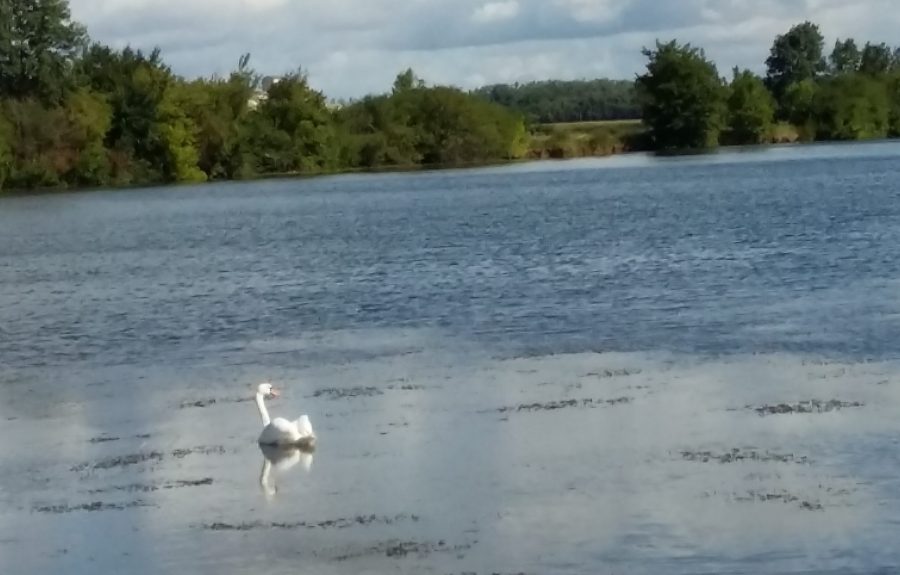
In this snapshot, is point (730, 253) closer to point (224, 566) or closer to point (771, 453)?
point (771, 453)

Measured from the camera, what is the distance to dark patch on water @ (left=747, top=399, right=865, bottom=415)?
20753mm

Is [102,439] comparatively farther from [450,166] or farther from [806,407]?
[450,166]

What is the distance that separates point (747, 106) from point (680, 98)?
26.7 ft

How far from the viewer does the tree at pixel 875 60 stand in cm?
16816

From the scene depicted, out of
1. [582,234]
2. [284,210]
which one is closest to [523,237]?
[582,234]

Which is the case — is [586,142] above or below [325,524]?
below

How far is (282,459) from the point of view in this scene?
19.7m

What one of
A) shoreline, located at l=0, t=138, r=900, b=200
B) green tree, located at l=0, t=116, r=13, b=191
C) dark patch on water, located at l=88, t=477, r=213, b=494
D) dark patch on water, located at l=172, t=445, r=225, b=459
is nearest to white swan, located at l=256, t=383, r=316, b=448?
dark patch on water, located at l=172, t=445, r=225, b=459

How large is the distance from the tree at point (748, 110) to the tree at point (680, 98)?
7.25 feet

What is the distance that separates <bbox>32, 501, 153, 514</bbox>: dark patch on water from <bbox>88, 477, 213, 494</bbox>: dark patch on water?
0.52 meters

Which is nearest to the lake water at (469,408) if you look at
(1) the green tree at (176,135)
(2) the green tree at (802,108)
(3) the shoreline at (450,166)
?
(3) the shoreline at (450,166)

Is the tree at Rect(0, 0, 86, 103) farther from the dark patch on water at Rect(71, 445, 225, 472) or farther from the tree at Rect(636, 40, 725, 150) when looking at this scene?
the dark patch on water at Rect(71, 445, 225, 472)

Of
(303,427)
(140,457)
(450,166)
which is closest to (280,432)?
(303,427)

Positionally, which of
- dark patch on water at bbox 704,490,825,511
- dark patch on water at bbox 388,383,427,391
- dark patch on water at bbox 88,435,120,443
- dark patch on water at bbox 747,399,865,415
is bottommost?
dark patch on water at bbox 388,383,427,391
